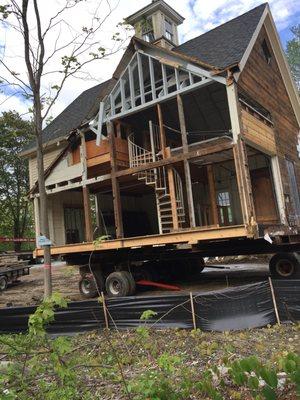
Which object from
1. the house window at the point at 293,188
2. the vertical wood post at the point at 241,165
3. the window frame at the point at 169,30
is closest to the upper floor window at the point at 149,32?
the window frame at the point at 169,30

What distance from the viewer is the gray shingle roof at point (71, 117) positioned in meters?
21.2

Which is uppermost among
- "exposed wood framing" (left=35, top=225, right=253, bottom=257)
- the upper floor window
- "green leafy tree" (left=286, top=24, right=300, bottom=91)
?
"green leafy tree" (left=286, top=24, right=300, bottom=91)

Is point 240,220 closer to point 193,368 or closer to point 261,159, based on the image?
point 261,159

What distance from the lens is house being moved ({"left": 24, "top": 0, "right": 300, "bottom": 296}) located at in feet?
42.8

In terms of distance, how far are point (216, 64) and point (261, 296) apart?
7.81 metres

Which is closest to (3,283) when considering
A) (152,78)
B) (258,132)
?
(152,78)

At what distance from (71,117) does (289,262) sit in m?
15.1

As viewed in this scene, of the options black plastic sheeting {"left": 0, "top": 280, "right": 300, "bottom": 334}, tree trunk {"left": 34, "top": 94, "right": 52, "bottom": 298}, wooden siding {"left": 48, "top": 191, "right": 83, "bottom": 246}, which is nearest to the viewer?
black plastic sheeting {"left": 0, "top": 280, "right": 300, "bottom": 334}

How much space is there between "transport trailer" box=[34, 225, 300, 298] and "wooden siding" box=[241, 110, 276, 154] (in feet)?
10.7

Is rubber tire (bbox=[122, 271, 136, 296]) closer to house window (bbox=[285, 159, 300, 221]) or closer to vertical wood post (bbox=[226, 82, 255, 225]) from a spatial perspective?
vertical wood post (bbox=[226, 82, 255, 225])

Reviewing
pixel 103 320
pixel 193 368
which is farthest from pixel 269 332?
pixel 103 320

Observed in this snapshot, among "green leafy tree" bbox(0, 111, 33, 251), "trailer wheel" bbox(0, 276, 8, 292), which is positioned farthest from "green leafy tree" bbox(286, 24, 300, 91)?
"trailer wheel" bbox(0, 276, 8, 292)

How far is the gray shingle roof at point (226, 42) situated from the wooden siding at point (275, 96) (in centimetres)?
73

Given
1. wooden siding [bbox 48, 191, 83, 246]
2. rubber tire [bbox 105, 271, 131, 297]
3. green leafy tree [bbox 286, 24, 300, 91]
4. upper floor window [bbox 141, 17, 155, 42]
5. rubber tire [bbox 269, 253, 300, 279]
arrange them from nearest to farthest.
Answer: rubber tire [bbox 269, 253, 300, 279] < rubber tire [bbox 105, 271, 131, 297] < wooden siding [bbox 48, 191, 83, 246] < upper floor window [bbox 141, 17, 155, 42] < green leafy tree [bbox 286, 24, 300, 91]
